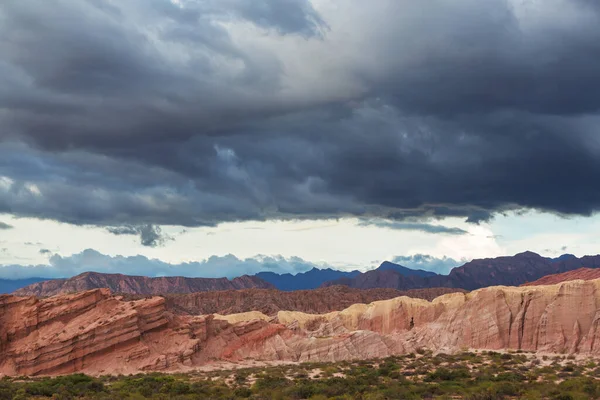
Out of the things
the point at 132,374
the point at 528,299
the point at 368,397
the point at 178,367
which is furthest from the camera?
the point at 528,299

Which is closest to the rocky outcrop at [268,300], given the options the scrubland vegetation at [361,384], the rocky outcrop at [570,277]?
the rocky outcrop at [570,277]

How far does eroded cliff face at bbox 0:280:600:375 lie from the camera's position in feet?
227

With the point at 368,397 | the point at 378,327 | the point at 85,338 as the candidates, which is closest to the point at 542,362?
the point at 368,397

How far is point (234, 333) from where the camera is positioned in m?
85.3

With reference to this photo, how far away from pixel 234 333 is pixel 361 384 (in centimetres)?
3742

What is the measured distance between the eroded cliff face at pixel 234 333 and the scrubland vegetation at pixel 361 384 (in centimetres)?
724

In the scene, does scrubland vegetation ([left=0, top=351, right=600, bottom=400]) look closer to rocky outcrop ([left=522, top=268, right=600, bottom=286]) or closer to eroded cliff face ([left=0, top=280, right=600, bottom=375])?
eroded cliff face ([left=0, top=280, right=600, bottom=375])

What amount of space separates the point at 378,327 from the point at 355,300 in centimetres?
8137

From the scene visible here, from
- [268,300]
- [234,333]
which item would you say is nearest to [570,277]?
[268,300]

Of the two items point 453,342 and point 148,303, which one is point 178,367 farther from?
point 453,342

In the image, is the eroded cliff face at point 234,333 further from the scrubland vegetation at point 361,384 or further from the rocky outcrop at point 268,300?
the rocky outcrop at point 268,300

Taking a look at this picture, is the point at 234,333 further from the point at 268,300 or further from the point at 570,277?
the point at 570,277

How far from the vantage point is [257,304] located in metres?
172

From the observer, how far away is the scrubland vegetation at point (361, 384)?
4472 centimetres
